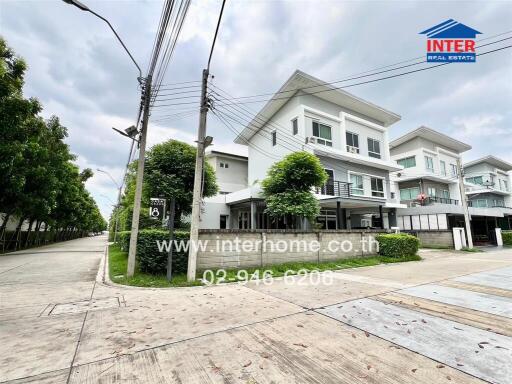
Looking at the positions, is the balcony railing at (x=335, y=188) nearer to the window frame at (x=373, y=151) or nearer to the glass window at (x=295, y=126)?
the glass window at (x=295, y=126)

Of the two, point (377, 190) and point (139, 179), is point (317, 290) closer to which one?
point (139, 179)

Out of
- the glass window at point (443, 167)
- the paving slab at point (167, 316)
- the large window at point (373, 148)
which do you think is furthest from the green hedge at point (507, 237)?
the paving slab at point (167, 316)

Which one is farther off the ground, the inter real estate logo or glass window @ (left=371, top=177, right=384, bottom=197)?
the inter real estate logo

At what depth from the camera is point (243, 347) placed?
3.38m

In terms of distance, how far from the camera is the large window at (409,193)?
93.8 feet

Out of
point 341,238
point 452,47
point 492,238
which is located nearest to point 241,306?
point 341,238

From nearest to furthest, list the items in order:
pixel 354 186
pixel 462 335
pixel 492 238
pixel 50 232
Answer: pixel 462 335 → pixel 354 186 → pixel 492 238 → pixel 50 232

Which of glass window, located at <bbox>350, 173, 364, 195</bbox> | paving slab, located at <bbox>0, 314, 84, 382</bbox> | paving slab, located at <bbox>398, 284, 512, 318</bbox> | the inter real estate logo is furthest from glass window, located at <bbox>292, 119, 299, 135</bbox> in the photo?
paving slab, located at <bbox>0, 314, 84, 382</bbox>

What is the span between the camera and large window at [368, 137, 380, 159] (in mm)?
21812

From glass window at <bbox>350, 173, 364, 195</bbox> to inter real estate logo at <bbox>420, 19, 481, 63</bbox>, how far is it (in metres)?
11.2

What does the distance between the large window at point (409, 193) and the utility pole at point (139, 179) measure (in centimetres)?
2985

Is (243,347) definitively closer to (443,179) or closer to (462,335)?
(462,335)

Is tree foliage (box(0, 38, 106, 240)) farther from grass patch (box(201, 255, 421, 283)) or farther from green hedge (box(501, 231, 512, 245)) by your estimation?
green hedge (box(501, 231, 512, 245))

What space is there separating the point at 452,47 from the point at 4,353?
14652 millimetres
